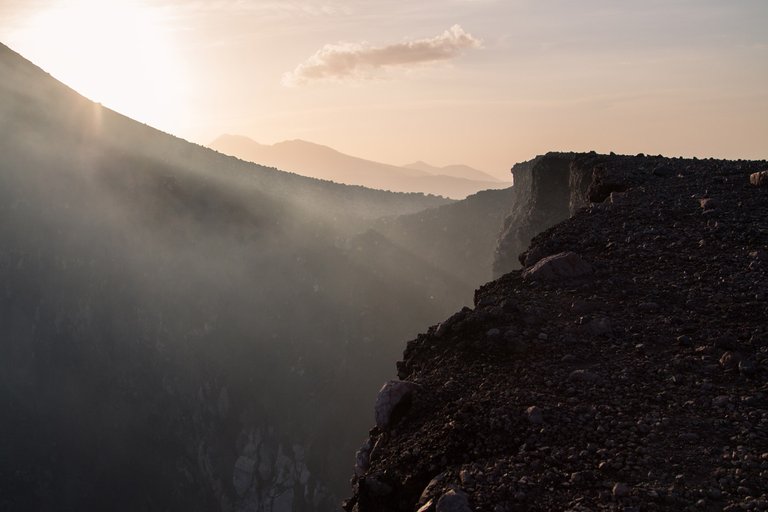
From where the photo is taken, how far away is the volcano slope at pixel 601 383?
7.72 metres

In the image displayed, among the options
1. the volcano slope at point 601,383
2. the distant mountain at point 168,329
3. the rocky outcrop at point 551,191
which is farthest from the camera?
the distant mountain at point 168,329

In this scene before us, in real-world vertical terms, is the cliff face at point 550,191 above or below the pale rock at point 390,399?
above

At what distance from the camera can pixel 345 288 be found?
54312 mm

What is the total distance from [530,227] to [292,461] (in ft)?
78.7

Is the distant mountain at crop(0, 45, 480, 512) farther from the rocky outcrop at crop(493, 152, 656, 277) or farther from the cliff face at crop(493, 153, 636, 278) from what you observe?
the cliff face at crop(493, 153, 636, 278)

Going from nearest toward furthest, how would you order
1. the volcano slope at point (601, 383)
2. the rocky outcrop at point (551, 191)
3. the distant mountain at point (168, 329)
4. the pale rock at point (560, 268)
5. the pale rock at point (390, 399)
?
1. the volcano slope at point (601, 383)
2. the pale rock at point (390, 399)
3. the pale rock at point (560, 268)
4. the rocky outcrop at point (551, 191)
5. the distant mountain at point (168, 329)

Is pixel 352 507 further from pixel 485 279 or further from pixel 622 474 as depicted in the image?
pixel 485 279

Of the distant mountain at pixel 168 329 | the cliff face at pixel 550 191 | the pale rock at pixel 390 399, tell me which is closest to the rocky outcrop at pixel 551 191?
the cliff face at pixel 550 191

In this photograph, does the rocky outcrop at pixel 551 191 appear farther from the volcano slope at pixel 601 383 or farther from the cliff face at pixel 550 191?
the volcano slope at pixel 601 383

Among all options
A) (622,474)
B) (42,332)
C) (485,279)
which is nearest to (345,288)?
(485,279)

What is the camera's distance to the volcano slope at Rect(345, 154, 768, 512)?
7723 millimetres

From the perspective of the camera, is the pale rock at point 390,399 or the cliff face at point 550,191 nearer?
the pale rock at point 390,399

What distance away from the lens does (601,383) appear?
32.0ft

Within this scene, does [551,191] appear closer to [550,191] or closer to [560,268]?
A: [550,191]
